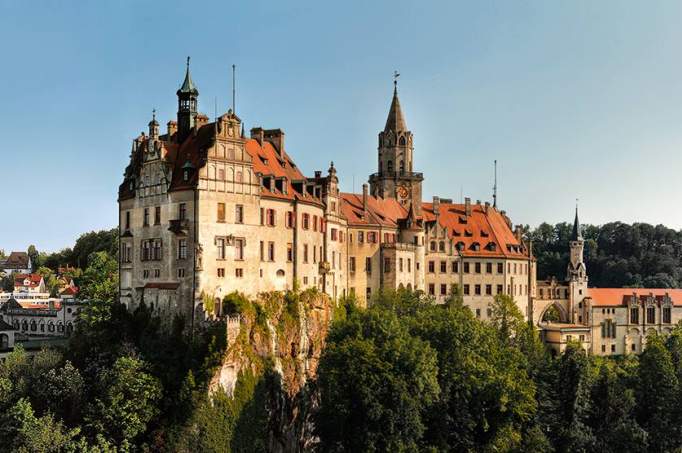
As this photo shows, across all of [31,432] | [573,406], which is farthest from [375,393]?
[31,432]

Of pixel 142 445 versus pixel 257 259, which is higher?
pixel 257 259

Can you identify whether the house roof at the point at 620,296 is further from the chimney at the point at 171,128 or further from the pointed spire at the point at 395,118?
the chimney at the point at 171,128

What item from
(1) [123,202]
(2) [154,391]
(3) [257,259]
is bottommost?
(2) [154,391]

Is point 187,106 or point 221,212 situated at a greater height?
point 187,106

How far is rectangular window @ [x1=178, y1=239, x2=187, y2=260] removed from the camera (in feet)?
203

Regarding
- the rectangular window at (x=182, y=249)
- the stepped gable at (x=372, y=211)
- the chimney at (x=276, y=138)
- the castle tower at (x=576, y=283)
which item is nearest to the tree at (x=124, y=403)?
the rectangular window at (x=182, y=249)

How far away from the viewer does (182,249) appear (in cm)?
6203

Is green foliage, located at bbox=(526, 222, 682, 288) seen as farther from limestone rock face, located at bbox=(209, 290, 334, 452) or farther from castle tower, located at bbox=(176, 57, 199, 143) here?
castle tower, located at bbox=(176, 57, 199, 143)

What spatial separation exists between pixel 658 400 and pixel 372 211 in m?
34.7

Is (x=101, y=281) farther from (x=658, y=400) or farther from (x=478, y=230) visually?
(x=658, y=400)

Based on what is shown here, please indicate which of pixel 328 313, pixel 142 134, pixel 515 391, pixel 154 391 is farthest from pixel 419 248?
pixel 154 391

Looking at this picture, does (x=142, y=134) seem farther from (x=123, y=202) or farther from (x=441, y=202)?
(x=441, y=202)

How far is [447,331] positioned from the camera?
221 feet

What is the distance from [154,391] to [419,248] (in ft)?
135
